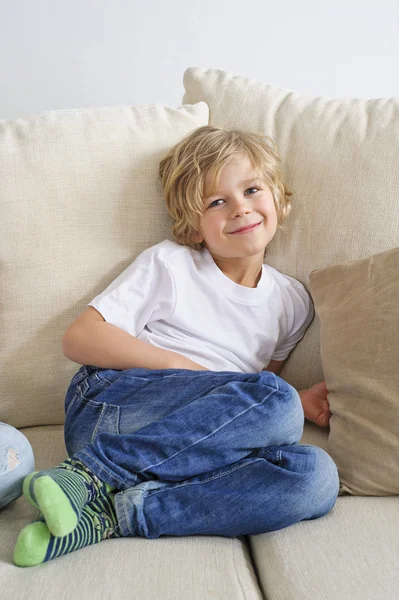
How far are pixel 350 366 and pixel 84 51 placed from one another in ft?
3.94

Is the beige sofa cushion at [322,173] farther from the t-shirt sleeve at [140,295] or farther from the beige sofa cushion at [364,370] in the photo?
the t-shirt sleeve at [140,295]

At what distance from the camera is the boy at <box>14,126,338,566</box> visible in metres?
1.07

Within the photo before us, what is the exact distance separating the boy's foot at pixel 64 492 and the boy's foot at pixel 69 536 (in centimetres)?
1

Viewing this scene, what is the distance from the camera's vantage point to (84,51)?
1.96 metres

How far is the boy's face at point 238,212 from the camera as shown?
4.81ft

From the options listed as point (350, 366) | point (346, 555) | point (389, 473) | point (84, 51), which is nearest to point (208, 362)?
point (350, 366)

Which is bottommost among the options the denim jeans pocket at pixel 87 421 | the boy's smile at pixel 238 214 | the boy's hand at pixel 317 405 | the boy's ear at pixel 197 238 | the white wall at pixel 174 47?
the boy's hand at pixel 317 405

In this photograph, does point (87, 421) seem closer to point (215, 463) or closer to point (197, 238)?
point (215, 463)

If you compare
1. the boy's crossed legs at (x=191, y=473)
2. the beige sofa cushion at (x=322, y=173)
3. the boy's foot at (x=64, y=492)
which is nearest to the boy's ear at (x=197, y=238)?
the beige sofa cushion at (x=322, y=173)

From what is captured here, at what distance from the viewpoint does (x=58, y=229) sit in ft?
4.83

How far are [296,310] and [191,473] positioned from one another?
0.53 meters

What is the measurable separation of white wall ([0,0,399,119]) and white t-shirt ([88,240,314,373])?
2.34ft

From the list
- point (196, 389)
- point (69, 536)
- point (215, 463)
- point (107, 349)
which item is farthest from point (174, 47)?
point (69, 536)

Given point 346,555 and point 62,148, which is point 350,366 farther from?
point 62,148
